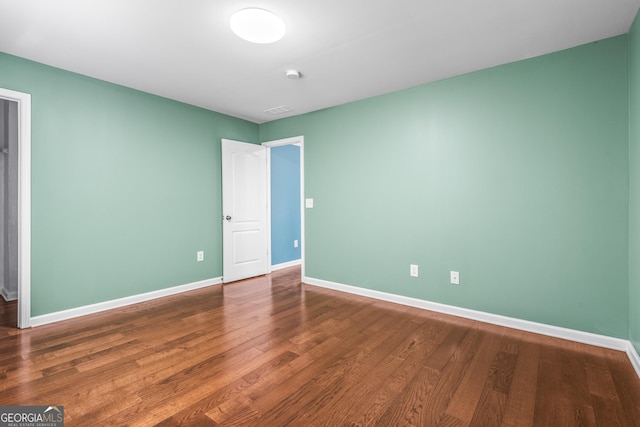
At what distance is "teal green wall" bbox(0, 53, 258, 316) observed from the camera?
2.88 m

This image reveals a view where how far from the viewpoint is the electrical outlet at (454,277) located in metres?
3.14

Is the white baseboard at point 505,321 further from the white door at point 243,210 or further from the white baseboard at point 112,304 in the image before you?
the white baseboard at point 112,304

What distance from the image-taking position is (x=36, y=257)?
2846 mm

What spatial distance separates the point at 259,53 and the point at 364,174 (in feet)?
5.97

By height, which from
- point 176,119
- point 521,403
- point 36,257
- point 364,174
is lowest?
point 521,403

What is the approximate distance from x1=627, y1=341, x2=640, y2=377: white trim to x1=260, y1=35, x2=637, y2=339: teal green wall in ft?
0.44

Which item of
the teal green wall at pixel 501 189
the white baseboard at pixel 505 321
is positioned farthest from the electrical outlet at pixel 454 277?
the white baseboard at pixel 505 321

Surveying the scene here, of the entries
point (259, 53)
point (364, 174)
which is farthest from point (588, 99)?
point (259, 53)

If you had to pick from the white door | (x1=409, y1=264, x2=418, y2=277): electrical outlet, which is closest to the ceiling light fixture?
the white door

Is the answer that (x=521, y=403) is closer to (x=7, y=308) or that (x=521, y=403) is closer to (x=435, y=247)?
(x=435, y=247)

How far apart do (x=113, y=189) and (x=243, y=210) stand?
173 centimetres

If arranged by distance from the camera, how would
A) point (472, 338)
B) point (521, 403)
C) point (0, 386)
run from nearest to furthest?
point (521, 403) < point (0, 386) < point (472, 338)

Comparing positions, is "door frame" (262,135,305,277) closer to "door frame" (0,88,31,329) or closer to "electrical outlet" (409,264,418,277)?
"electrical outlet" (409,264,418,277)

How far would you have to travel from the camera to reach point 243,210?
4688 mm
